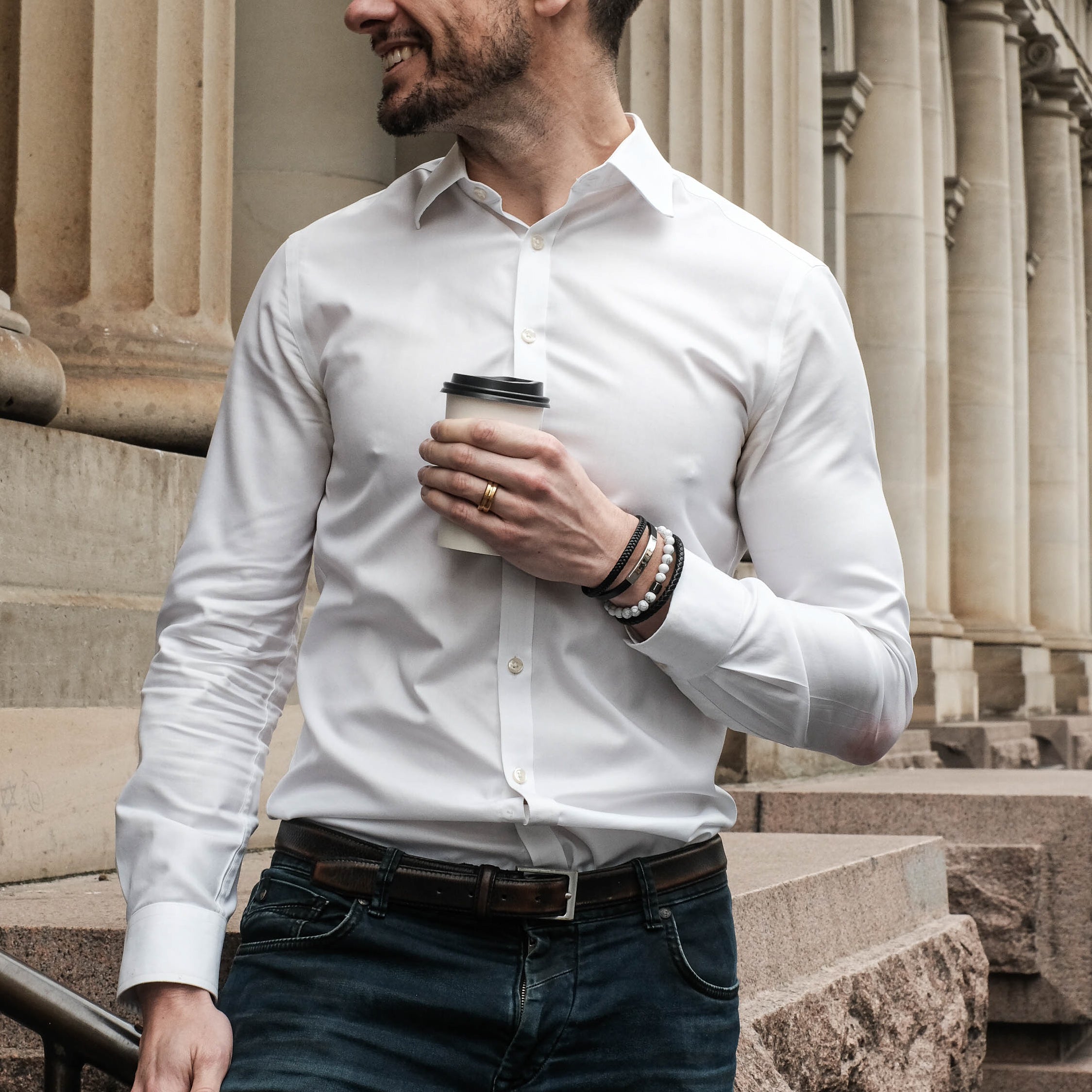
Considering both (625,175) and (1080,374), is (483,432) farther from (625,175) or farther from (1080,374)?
(1080,374)

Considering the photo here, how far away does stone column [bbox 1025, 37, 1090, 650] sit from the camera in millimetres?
21375

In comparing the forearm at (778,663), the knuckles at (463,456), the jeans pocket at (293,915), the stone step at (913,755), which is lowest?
the jeans pocket at (293,915)

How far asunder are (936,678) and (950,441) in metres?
4.73

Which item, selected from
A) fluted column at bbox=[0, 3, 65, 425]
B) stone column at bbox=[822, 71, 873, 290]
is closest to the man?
fluted column at bbox=[0, 3, 65, 425]

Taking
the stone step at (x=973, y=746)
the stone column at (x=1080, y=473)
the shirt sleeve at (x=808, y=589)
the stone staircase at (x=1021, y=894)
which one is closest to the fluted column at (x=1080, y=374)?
the stone column at (x=1080, y=473)

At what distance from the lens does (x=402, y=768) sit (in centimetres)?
194

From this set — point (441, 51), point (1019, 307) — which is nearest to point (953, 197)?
point (1019, 307)

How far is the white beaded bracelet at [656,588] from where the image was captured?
1.92m

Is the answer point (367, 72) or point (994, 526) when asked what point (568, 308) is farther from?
point (994, 526)

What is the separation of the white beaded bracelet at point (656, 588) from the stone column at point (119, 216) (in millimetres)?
2597

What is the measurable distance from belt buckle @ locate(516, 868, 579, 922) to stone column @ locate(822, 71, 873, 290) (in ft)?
41.1

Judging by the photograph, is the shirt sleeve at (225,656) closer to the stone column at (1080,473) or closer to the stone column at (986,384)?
the stone column at (986,384)

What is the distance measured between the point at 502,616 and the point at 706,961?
0.48 metres

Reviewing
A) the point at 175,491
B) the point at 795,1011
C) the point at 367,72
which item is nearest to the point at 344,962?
the point at 795,1011
